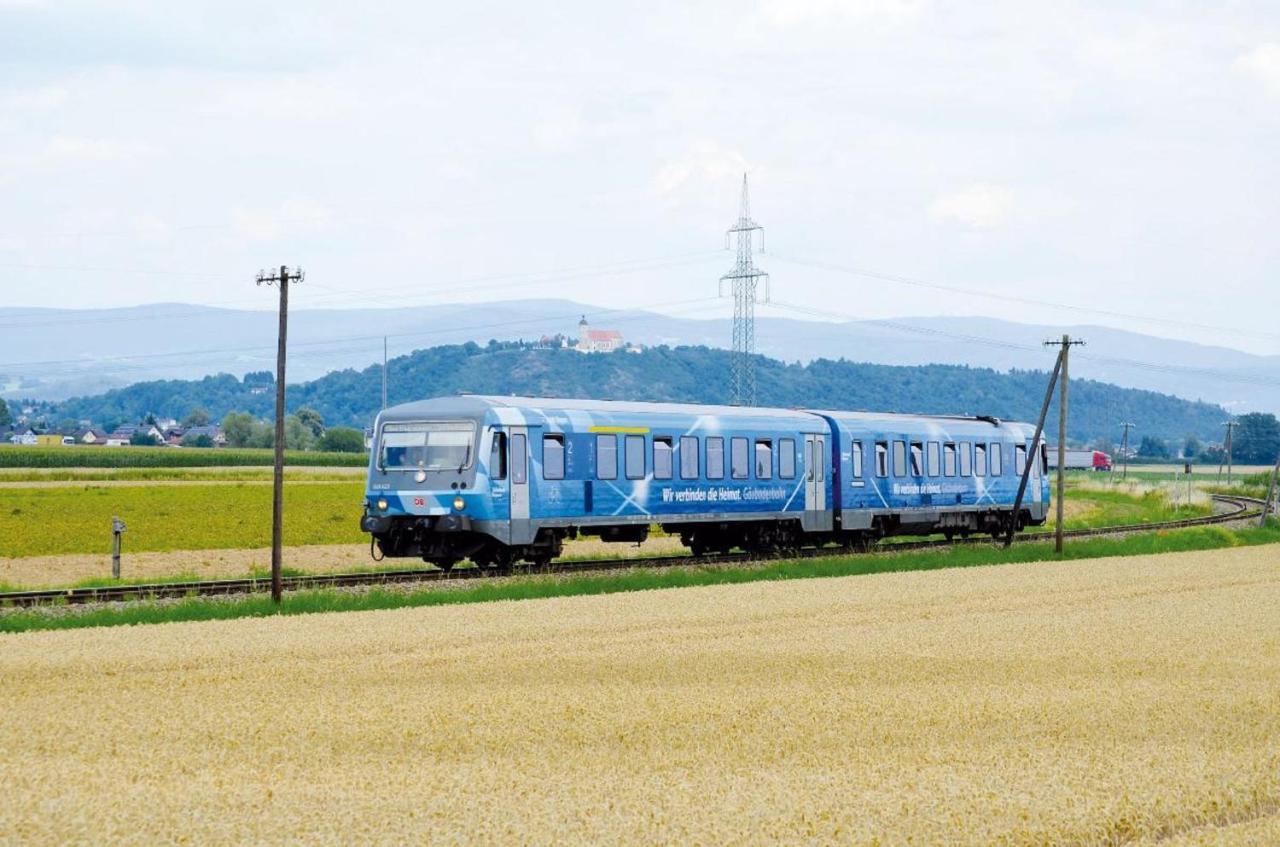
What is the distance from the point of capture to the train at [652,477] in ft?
106

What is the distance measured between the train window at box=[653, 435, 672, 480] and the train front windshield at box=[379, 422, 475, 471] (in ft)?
16.7

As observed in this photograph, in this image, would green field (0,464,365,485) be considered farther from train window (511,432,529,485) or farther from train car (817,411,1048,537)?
train window (511,432,529,485)

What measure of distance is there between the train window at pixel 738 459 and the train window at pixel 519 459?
681 cm

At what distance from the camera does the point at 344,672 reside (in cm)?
1878

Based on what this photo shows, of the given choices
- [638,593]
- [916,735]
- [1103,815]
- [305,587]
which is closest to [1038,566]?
[638,593]

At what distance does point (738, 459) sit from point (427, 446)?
27.4 ft

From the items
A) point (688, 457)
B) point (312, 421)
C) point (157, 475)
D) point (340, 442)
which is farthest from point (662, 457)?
point (312, 421)

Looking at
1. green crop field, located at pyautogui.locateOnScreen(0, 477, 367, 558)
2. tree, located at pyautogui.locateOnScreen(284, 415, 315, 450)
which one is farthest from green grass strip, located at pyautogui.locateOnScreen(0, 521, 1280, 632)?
tree, located at pyautogui.locateOnScreen(284, 415, 315, 450)

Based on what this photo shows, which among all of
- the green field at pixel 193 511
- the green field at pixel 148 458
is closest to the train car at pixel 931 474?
the green field at pixel 193 511

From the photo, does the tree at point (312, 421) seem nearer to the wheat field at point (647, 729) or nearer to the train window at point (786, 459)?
the train window at point (786, 459)

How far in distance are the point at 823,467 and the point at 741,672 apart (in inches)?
893

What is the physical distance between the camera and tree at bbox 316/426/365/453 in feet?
468

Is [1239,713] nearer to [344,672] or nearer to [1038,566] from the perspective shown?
[344,672]

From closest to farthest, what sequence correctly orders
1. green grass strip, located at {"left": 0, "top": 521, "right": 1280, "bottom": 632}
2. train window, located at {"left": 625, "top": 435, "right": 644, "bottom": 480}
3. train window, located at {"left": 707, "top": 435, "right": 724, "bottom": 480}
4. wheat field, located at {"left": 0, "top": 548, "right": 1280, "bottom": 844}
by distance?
1. wheat field, located at {"left": 0, "top": 548, "right": 1280, "bottom": 844}
2. green grass strip, located at {"left": 0, "top": 521, "right": 1280, "bottom": 632}
3. train window, located at {"left": 625, "top": 435, "right": 644, "bottom": 480}
4. train window, located at {"left": 707, "top": 435, "right": 724, "bottom": 480}
